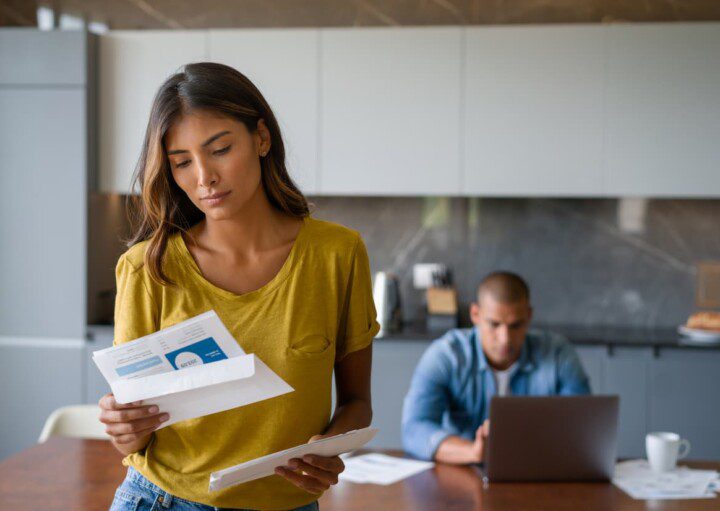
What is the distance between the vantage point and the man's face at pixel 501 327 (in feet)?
8.84

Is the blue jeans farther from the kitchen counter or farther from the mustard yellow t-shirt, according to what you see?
the kitchen counter

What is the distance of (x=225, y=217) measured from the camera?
130cm

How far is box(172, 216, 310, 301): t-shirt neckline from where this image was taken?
130cm

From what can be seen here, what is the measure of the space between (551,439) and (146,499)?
1112 millimetres

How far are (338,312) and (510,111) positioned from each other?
2.89 metres

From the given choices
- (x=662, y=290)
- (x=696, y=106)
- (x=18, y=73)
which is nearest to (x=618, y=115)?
(x=696, y=106)

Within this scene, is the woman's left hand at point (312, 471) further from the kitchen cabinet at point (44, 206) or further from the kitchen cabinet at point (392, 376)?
the kitchen cabinet at point (44, 206)

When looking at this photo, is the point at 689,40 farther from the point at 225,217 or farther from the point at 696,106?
the point at 225,217

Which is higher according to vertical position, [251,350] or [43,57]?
[43,57]

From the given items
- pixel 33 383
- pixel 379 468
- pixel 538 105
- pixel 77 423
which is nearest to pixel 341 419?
pixel 379 468

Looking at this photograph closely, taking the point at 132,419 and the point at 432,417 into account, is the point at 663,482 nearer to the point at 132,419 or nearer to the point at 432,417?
the point at 432,417

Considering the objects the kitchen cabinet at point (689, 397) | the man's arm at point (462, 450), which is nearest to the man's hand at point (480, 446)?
the man's arm at point (462, 450)

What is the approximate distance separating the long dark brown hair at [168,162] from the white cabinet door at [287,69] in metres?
2.72

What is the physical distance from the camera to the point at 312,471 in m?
1.24
